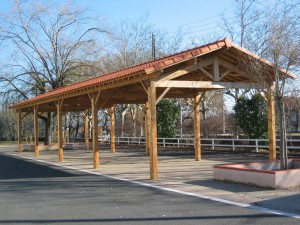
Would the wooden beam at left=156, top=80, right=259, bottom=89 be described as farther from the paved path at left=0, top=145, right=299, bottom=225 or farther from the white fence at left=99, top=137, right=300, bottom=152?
the white fence at left=99, top=137, right=300, bottom=152

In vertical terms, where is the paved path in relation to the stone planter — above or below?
below

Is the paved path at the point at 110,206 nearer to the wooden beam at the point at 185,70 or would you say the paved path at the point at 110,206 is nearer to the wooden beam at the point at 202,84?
the wooden beam at the point at 202,84

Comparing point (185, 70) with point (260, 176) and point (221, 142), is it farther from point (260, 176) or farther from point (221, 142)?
point (221, 142)

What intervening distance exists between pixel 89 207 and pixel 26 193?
3.03m

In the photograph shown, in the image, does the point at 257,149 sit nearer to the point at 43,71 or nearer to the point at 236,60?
the point at 236,60

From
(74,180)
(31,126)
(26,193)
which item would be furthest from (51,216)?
(31,126)

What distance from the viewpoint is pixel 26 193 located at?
36.8 feet

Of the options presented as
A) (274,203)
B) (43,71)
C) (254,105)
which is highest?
(43,71)

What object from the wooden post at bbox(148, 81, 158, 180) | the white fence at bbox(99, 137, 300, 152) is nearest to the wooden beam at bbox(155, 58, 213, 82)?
the wooden post at bbox(148, 81, 158, 180)

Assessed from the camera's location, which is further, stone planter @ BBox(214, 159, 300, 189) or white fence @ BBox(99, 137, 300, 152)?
white fence @ BBox(99, 137, 300, 152)

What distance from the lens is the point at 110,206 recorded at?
906cm

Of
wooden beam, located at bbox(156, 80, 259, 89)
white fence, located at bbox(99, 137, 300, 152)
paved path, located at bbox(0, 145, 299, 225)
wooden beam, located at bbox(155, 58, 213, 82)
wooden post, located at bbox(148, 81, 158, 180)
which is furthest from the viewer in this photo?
white fence, located at bbox(99, 137, 300, 152)

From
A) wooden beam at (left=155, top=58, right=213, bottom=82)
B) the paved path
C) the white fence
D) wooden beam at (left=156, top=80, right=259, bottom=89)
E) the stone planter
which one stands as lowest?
the paved path

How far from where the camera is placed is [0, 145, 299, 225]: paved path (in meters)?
7.70
